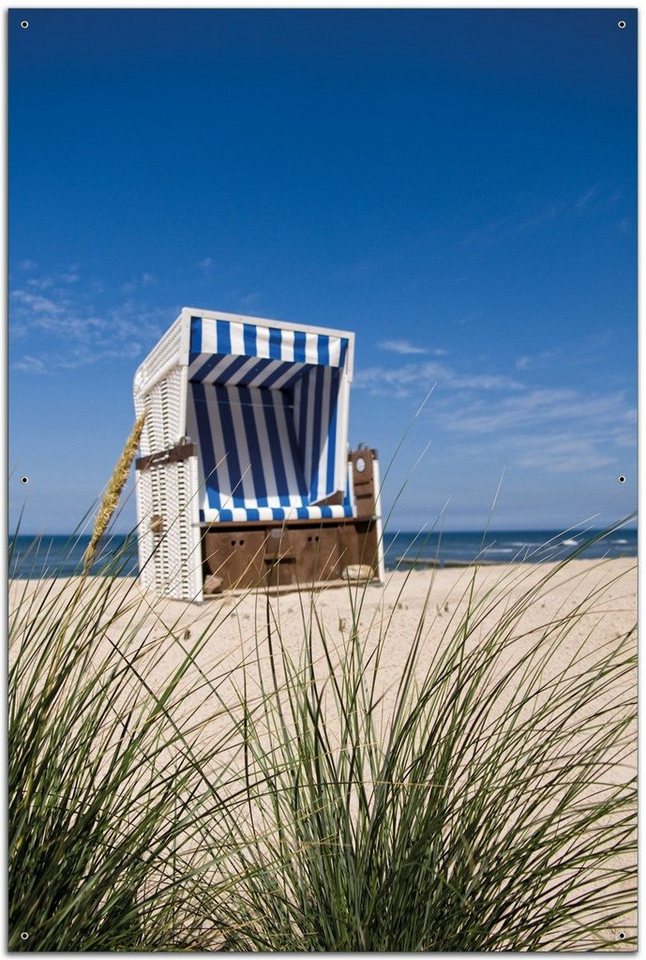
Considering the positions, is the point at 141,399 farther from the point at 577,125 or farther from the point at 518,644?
the point at 577,125

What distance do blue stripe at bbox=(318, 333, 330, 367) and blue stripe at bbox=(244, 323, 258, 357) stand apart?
0.68 m

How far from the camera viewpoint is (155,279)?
175cm

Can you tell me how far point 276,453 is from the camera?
817 centimetres

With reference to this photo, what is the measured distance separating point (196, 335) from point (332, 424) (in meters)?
1.79

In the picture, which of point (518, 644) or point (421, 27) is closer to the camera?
point (421, 27)

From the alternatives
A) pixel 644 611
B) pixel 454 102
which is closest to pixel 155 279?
pixel 454 102

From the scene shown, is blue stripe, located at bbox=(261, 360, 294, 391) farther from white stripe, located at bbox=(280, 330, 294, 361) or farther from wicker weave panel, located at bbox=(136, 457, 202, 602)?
wicker weave panel, located at bbox=(136, 457, 202, 602)

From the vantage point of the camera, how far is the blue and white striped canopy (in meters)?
6.99

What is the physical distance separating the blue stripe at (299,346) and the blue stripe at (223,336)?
703 millimetres

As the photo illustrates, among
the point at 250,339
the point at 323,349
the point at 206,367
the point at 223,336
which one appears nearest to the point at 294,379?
the point at 206,367

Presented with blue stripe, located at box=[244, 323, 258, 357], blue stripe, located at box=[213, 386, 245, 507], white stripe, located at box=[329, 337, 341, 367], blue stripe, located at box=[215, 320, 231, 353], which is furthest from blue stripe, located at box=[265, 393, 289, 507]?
blue stripe, located at box=[215, 320, 231, 353]

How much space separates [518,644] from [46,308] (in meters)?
2.56

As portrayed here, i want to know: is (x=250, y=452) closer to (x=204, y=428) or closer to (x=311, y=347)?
(x=204, y=428)

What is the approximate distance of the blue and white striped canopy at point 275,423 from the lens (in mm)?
6992
